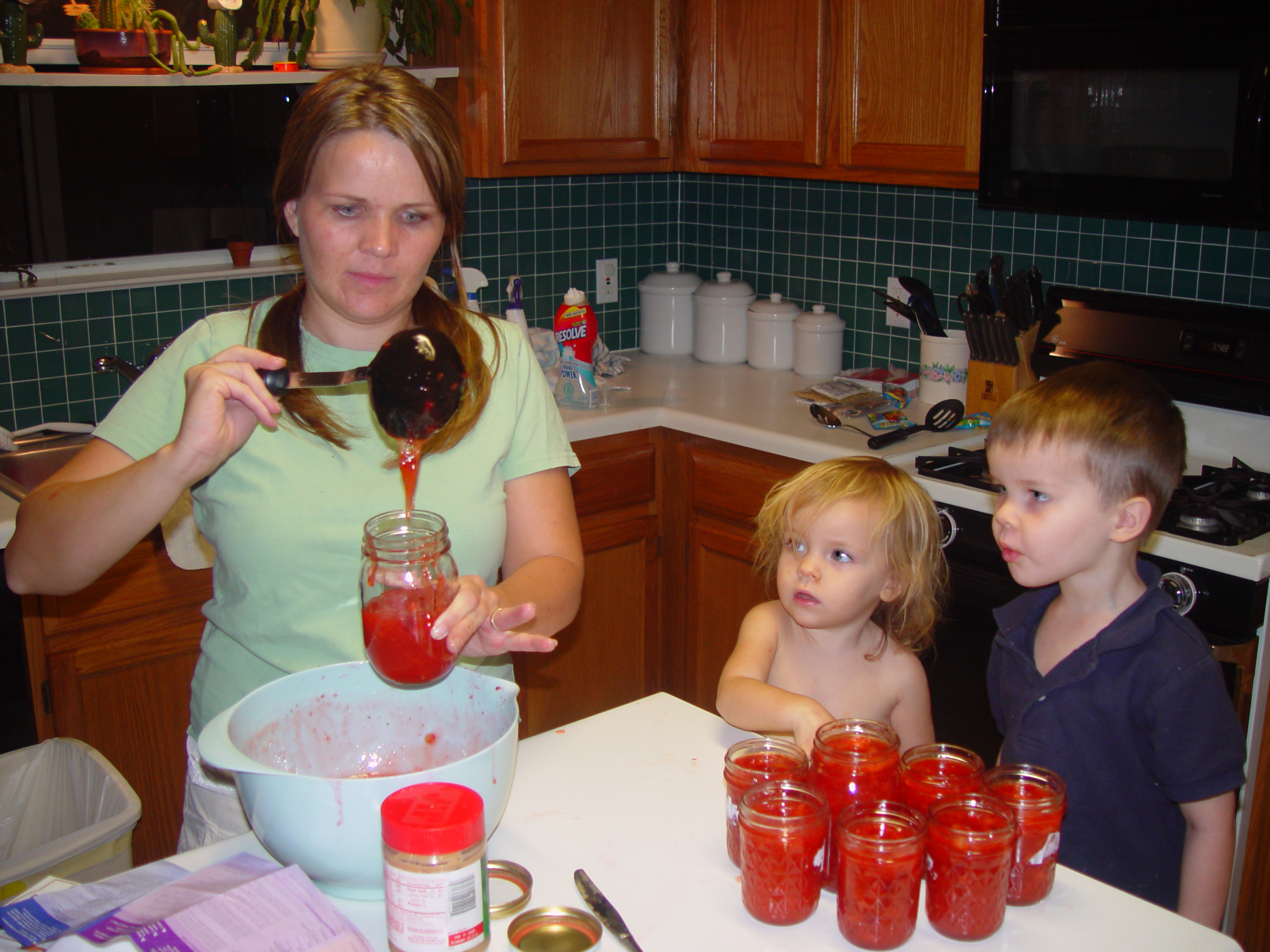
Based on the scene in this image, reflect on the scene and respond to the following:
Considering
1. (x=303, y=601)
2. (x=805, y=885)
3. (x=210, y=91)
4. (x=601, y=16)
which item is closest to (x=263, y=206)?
(x=210, y=91)

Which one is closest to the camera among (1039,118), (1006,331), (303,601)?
(303,601)

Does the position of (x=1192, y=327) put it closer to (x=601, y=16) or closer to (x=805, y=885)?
(x=601, y=16)

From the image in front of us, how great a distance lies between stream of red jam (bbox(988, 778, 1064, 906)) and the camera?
3.10 ft

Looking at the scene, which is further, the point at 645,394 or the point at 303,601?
the point at 645,394

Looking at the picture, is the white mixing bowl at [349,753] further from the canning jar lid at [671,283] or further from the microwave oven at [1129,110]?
the canning jar lid at [671,283]

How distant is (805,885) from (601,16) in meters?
2.29

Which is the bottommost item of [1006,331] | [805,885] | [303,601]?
[805,885]

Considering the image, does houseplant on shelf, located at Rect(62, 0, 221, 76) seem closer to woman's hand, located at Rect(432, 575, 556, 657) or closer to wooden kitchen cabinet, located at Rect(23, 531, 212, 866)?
wooden kitchen cabinet, located at Rect(23, 531, 212, 866)

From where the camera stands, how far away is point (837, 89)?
2592 mm

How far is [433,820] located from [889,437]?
1.66 metres

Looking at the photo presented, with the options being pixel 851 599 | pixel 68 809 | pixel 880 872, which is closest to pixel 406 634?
pixel 880 872

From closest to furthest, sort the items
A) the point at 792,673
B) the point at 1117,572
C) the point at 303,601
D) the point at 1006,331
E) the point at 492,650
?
the point at 492,650
the point at 303,601
the point at 1117,572
the point at 792,673
the point at 1006,331

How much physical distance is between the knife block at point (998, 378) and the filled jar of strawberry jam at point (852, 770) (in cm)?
162

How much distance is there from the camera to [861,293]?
9.78 ft
